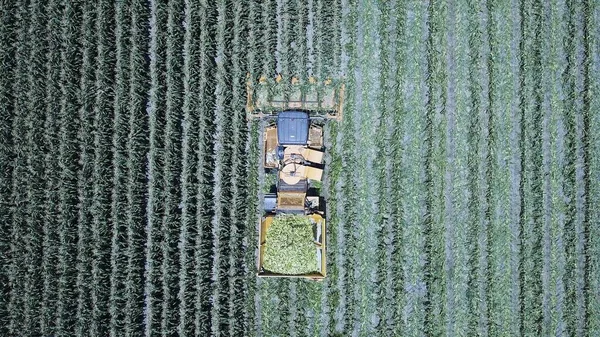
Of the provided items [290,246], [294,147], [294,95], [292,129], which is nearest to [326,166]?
[294,147]

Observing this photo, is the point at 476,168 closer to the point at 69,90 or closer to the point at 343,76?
the point at 343,76

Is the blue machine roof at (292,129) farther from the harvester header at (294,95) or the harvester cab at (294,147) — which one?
the harvester header at (294,95)

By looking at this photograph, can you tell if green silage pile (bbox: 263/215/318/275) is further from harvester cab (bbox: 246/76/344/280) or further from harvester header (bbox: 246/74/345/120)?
harvester header (bbox: 246/74/345/120)

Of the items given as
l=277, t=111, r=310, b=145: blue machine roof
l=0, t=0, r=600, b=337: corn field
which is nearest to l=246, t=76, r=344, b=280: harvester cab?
l=277, t=111, r=310, b=145: blue machine roof

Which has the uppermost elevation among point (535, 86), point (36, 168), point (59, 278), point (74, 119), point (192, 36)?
point (192, 36)

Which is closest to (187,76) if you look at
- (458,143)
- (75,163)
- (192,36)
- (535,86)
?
(192,36)

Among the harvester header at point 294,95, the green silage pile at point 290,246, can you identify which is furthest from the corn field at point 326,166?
the green silage pile at point 290,246

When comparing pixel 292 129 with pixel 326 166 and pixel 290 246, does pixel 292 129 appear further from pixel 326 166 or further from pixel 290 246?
pixel 290 246
